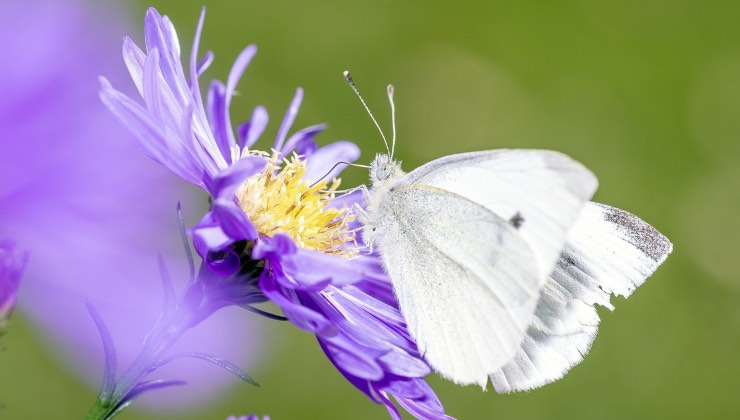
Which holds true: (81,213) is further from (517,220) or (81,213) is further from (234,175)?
(517,220)

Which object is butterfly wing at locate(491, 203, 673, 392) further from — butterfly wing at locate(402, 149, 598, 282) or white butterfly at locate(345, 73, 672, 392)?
butterfly wing at locate(402, 149, 598, 282)

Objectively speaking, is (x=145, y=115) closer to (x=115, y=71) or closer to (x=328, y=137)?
(x=115, y=71)

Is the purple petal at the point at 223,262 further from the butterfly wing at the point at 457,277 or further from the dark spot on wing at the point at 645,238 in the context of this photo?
the dark spot on wing at the point at 645,238

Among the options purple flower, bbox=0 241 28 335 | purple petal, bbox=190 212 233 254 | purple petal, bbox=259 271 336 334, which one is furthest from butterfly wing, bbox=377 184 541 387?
purple flower, bbox=0 241 28 335

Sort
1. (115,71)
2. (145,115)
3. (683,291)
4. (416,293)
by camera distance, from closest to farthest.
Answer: (115,71) < (145,115) < (416,293) < (683,291)

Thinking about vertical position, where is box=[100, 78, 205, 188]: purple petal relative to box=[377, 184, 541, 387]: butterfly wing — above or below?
above

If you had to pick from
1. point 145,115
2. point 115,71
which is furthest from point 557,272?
point 115,71

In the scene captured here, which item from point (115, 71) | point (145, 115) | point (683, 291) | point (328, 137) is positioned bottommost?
point (683, 291)

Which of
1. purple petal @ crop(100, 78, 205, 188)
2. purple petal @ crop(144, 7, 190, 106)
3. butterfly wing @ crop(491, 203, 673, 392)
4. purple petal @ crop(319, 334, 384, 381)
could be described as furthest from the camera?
butterfly wing @ crop(491, 203, 673, 392)
